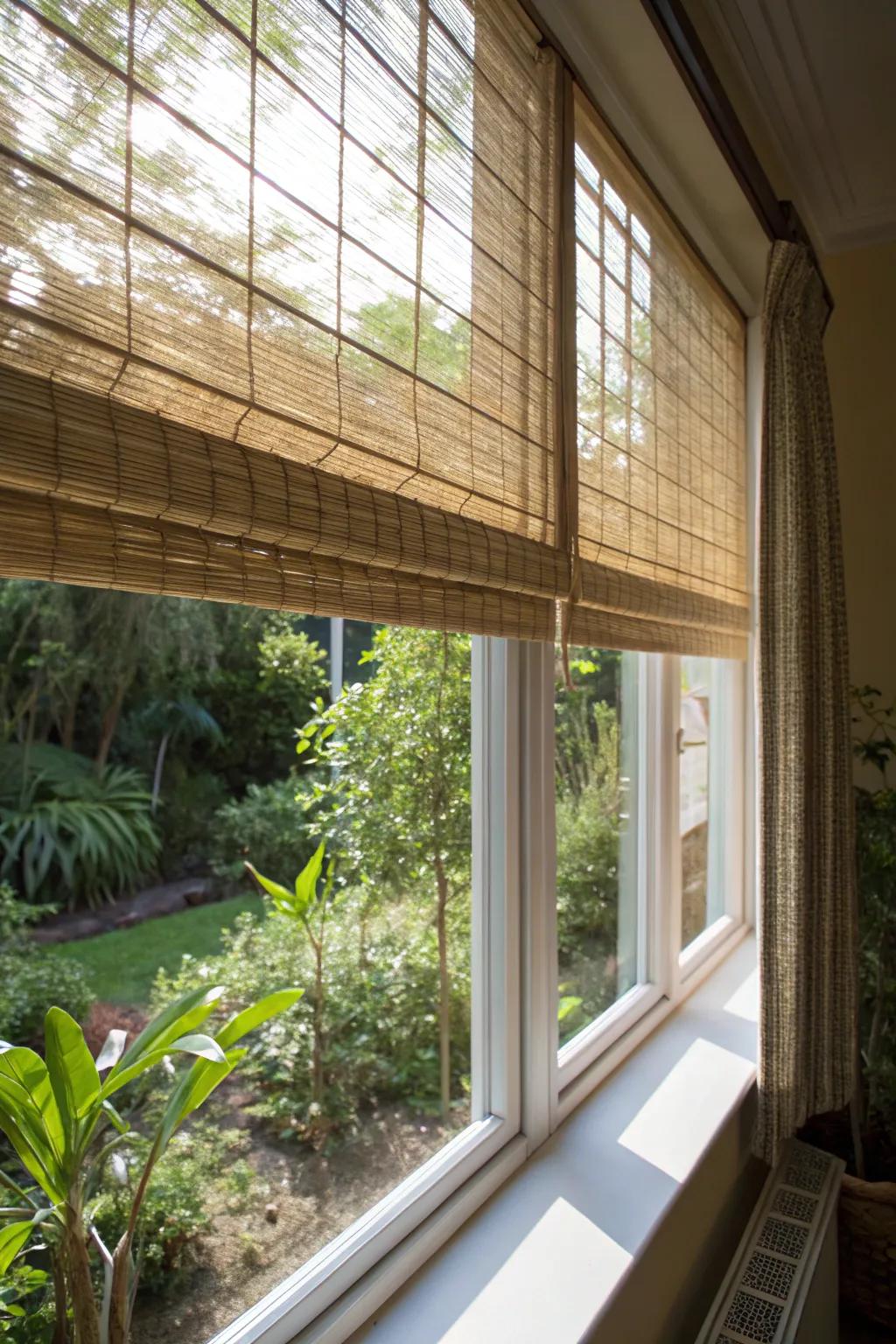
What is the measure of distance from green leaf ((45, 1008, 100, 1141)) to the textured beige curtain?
148 cm

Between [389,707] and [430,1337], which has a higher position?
[389,707]

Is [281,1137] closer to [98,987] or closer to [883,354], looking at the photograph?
[98,987]

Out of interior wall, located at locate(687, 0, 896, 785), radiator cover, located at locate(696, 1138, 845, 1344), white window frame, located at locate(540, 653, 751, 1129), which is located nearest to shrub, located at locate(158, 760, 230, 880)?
white window frame, located at locate(540, 653, 751, 1129)

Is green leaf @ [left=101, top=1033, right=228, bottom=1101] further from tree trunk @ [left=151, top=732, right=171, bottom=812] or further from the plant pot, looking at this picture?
the plant pot

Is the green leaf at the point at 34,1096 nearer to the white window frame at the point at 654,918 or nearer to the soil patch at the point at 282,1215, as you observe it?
the soil patch at the point at 282,1215

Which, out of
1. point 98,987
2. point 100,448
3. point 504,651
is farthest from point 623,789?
point 100,448

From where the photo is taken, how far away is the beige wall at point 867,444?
2.77 m

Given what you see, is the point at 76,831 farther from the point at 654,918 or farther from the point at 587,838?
the point at 654,918

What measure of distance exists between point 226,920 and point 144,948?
118 millimetres

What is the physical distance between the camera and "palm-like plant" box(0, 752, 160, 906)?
1.06 m

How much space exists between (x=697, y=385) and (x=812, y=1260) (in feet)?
5.71

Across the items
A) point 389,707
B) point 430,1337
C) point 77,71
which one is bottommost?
point 430,1337

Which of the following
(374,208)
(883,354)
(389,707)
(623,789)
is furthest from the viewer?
(883,354)

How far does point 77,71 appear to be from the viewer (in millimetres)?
667
